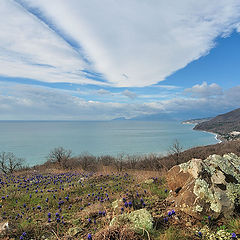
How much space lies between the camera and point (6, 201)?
7496 millimetres

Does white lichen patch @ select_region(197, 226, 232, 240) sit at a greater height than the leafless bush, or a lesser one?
greater

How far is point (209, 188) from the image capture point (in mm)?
Answer: 4879

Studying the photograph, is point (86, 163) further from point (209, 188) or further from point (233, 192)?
point (233, 192)

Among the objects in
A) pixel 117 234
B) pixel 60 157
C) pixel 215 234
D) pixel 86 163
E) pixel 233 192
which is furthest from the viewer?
pixel 60 157

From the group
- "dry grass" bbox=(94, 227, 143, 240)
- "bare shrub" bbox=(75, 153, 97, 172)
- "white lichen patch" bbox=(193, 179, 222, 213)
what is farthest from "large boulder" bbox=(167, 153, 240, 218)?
"bare shrub" bbox=(75, 153, 97, 172)

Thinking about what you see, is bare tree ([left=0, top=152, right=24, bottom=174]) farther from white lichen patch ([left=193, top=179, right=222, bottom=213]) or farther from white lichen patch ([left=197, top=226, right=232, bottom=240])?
white lichen patch ([left=197, top=226, right=232, bottom=240])

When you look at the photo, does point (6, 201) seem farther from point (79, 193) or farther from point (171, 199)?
point (171, 199)

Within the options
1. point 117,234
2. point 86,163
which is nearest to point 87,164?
point 86,163

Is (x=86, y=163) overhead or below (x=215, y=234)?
below

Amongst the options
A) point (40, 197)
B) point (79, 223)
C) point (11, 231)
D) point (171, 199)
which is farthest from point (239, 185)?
point (40, 197)

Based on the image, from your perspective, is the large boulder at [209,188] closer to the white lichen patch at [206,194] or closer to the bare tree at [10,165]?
the white lichen patch at [206,194]

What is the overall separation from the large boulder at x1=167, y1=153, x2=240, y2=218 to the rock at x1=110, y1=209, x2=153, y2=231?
1379 millimetres

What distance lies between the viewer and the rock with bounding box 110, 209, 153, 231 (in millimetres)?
4012

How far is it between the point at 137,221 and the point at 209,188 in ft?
8.14
